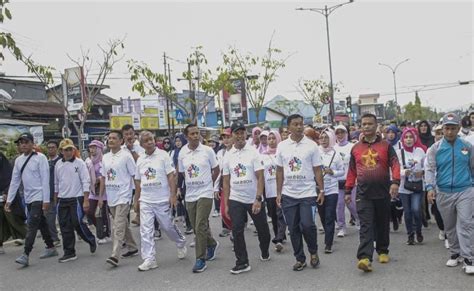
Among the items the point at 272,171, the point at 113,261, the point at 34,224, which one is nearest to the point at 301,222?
the point at 272,171

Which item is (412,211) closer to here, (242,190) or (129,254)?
(242,190)

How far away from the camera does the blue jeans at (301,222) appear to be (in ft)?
20.5

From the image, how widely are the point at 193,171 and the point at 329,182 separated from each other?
6.78ft

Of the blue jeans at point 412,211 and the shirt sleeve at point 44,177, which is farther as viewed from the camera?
the shirt sleeve at point 44,177

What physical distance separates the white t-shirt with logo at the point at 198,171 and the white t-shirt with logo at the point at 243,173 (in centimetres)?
30

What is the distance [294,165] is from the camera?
20.7ft

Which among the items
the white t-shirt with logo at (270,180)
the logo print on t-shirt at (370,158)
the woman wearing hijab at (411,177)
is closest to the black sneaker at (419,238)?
the woman wearing hijab at (411,177)

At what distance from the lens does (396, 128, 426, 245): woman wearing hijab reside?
728 centimetres

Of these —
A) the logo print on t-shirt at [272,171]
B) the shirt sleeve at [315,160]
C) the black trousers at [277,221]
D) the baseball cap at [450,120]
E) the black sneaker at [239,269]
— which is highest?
the baseball cap at [450,120]

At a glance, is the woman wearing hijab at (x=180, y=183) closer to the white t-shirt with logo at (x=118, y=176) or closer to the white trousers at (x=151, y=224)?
the white t-shirt with logo at (x=118, y=176)

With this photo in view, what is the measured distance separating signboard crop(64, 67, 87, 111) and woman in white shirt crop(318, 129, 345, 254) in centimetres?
1080

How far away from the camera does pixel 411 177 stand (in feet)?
23.9

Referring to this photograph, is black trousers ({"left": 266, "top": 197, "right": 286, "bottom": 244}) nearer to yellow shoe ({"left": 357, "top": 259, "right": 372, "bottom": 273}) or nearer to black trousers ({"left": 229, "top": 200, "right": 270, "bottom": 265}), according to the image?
black trousers ({"left": 229, "top": 200, "right": 270, "bottom": 265})

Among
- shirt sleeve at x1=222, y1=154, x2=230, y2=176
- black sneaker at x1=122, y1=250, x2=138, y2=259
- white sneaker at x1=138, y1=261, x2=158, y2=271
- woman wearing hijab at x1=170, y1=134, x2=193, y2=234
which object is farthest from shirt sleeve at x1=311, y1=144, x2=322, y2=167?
woman wearing hijab at x1=170, y1=134, x2=193, y2=234
